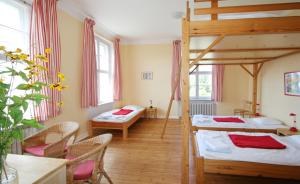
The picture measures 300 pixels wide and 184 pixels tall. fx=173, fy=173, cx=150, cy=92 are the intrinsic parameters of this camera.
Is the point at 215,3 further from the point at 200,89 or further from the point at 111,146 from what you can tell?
the point at 200,89

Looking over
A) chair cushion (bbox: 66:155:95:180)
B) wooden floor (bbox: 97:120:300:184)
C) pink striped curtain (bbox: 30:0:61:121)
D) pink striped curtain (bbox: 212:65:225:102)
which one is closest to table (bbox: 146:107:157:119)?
wooden floor (bbox: 97:120:300:184)

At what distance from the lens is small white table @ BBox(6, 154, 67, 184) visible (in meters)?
1.08

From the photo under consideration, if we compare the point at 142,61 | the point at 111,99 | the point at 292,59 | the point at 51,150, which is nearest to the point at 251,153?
the point at 292,59

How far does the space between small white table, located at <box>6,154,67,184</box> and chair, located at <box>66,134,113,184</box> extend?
27 cm

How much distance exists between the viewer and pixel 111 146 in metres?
3.66

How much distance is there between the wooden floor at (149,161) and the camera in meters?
2.38

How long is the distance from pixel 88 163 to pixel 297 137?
10.0 ft

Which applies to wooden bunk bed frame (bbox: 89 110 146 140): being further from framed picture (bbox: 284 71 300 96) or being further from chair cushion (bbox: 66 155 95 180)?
framed picture (bbox: 284 71 300 96)

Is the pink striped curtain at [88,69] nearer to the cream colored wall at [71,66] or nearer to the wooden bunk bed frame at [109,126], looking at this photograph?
the cream colored wall at [71,66]

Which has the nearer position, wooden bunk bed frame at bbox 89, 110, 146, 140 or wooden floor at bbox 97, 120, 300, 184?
wooden floor at bbox 97, 120, 300, 184

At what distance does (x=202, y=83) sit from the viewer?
6.14 meters

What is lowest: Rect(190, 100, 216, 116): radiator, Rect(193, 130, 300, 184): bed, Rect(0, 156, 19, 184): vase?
Rect(193, 130, 300, 184): bed

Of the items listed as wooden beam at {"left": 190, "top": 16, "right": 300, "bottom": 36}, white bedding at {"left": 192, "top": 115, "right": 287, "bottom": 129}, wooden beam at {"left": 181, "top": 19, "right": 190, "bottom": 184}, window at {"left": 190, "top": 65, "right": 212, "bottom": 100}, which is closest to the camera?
wooden beam at {"left": 190, "top": 16, "right": 300, "bottom": 36}

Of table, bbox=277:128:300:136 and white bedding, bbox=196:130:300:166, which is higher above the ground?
table, bbox=277:128:300:136
